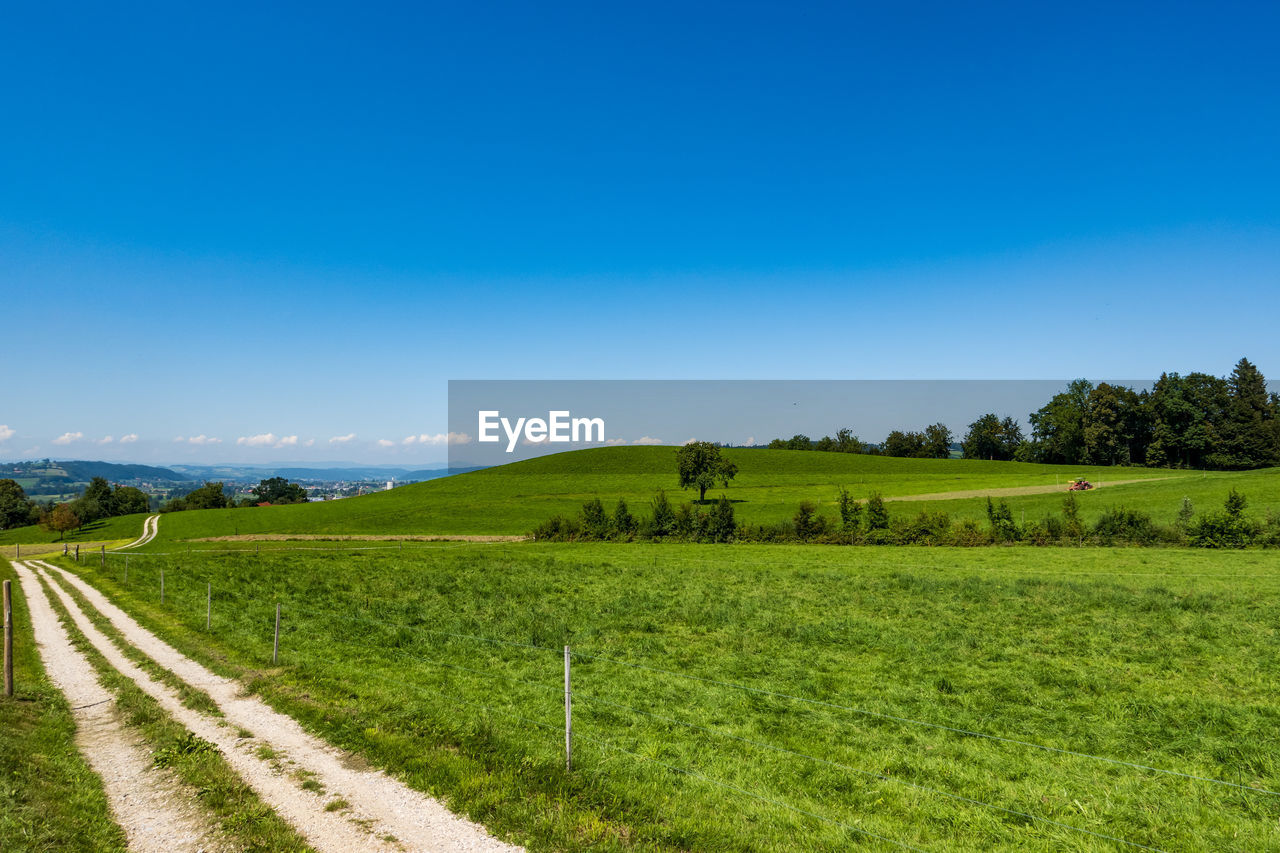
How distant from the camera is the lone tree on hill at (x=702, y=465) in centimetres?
7194

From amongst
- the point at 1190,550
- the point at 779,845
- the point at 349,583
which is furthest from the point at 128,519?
the point at 1190,550

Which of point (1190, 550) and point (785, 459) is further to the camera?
point (785, 459)

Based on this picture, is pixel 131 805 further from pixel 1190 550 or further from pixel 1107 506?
pixel 1107 506

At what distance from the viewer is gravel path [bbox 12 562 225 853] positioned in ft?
23.5

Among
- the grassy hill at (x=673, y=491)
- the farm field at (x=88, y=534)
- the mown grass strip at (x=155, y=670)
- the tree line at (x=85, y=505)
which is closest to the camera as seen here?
the mown grass strip at (x=155, y=670)

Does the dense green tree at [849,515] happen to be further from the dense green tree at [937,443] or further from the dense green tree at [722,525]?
the dense green tree at [937,443]

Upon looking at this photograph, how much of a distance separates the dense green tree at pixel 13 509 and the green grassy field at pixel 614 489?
55900 mm

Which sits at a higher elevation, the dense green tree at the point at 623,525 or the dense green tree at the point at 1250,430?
the dense green tree at the point at 1250,430

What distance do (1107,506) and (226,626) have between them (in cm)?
7421

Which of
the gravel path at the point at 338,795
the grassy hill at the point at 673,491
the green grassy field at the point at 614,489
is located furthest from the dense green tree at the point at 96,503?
the gravel path at the point at 338,795

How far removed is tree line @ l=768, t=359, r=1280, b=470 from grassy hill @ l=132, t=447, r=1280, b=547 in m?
15.2

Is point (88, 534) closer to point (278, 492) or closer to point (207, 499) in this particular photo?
point (207, 499)

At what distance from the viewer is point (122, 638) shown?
18.1 m

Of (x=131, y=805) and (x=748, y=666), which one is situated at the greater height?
(x=131, y=805)
